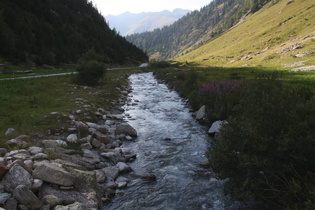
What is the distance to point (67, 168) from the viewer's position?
246 inches

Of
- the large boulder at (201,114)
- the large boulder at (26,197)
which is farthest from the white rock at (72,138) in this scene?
the large boulder at (201,114)

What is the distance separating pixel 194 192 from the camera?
6.98 meters

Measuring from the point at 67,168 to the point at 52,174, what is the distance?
62 centimetres

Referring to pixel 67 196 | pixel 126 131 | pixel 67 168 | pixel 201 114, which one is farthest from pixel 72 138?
pixel 201 114

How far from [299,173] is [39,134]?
10.0 metres

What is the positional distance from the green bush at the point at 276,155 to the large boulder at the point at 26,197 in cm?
475

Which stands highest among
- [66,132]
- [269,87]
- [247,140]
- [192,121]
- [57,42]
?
[57,42]

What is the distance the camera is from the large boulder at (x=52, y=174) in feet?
18.2

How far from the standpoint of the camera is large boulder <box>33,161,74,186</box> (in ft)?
18.2

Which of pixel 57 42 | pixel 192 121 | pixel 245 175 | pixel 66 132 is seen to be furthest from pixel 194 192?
pixel 57 42

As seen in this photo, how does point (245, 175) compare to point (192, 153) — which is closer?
point (245, 175)

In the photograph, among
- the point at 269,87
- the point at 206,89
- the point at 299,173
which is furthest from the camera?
the point at 206,89

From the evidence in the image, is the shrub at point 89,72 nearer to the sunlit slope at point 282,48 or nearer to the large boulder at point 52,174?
the large boulder at point 52,174

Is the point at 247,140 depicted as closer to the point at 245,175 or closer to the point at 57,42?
the point at 245,175
